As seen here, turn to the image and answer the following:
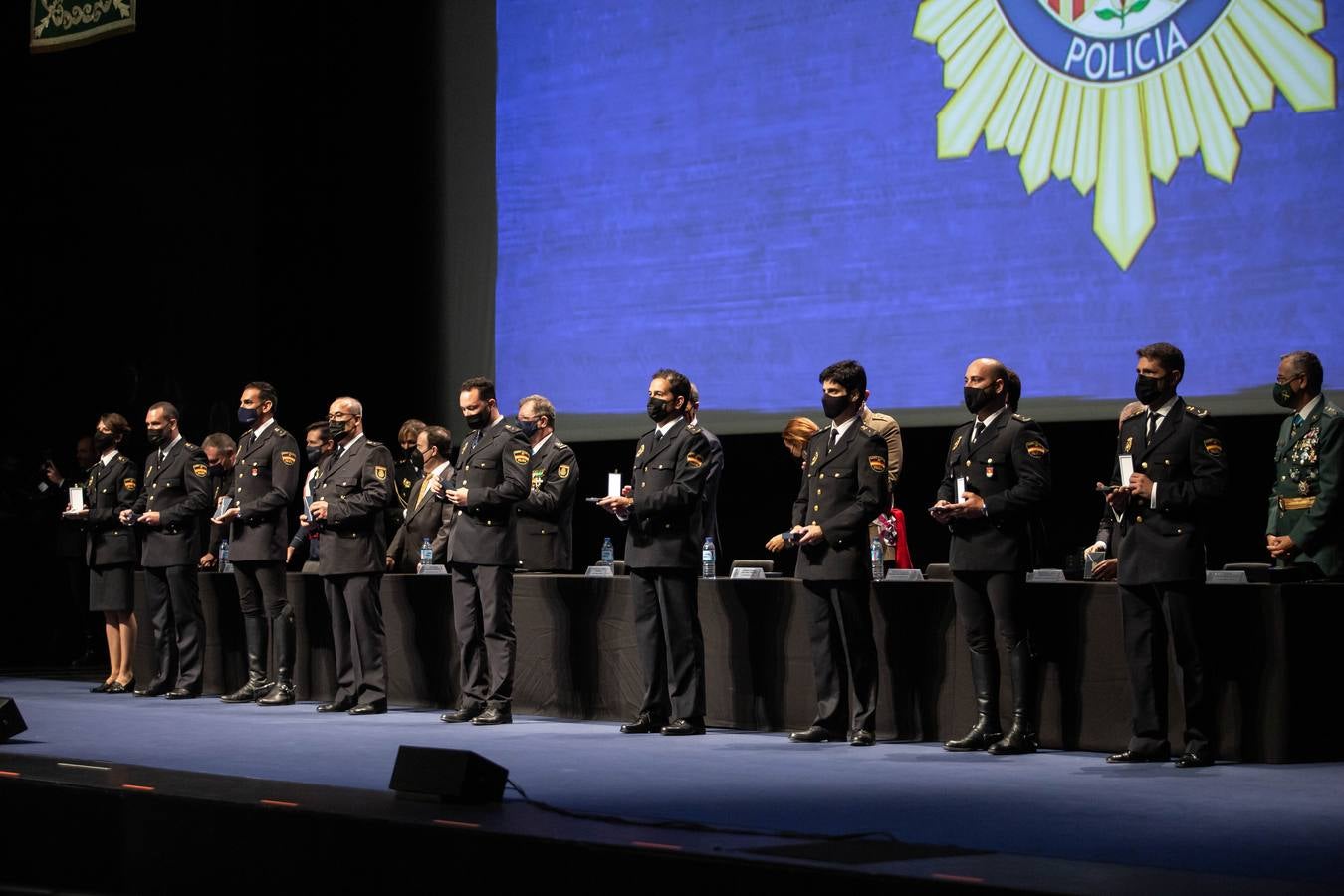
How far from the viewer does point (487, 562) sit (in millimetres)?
7395

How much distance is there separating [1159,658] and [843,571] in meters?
1.30

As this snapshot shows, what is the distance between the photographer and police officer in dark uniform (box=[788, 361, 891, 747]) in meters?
6.46

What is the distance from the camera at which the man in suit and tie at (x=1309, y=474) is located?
6215mm

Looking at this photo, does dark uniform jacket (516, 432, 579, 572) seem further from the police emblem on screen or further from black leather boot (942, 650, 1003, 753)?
black leather boot (942, 650, 1003, 753)

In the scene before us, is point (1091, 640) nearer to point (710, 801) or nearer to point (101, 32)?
point (710, 801)

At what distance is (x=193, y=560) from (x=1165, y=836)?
6.31 metres

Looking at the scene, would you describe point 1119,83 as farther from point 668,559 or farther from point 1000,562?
point 668,559

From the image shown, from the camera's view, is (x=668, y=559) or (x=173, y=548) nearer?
(x=668, y=559)

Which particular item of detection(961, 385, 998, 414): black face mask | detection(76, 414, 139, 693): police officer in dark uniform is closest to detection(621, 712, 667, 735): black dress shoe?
detection(961, 385, 998, 414): black face mask

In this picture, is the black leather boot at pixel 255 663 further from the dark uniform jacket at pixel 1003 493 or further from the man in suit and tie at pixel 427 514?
the dark uniform jacket at pixel 1003 493

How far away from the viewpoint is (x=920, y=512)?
Result: 9039 millimetres

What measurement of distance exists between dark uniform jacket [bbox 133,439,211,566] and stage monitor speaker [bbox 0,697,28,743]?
8.83 ft

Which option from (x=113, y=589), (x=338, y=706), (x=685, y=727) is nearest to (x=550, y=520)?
(x=338, y=706)

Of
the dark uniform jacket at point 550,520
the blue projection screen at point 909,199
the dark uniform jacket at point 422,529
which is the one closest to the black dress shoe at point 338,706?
the dark uniform jacket at point 422,529
